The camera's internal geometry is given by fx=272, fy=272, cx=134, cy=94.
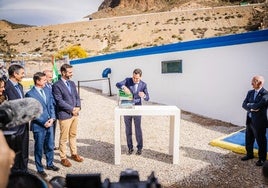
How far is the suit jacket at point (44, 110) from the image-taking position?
16.2ft

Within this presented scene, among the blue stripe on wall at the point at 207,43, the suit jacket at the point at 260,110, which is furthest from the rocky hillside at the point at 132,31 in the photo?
the suit jacket at the point at 260,110

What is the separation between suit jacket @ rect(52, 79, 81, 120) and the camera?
5.39 metres

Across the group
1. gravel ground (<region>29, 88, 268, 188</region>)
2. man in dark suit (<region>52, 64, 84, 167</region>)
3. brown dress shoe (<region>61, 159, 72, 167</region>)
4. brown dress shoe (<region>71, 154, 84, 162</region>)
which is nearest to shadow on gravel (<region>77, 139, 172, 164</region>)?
gravel ground (<region>29, 88, 268, 188</region>)

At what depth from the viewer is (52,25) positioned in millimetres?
76750

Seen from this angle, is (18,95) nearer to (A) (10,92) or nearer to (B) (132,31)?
(A) (10,92)

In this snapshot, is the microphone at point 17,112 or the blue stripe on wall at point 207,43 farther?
the blue stripe on wall at point 207,43

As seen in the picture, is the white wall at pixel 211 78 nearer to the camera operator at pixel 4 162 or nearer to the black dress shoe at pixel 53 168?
the black dress shoe at pixel 53 168

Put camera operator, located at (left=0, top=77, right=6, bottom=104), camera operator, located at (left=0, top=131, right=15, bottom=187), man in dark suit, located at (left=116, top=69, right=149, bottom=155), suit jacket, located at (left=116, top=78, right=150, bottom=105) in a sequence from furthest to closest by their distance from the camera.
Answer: suit jacket, located at (left=116, top=78, right=150, bottom=105) → man in dark suit, located at (left=116, top=69, right=149, bottom=155) → camera operator, located at (left=0, top=77, right=6, bottom=104) → camera operator, located at (left=0, top=131, right=15, bottom=187)

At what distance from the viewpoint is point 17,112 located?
117cm

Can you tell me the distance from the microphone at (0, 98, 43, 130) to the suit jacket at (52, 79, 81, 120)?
4.18m

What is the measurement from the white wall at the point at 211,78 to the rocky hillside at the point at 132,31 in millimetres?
43045

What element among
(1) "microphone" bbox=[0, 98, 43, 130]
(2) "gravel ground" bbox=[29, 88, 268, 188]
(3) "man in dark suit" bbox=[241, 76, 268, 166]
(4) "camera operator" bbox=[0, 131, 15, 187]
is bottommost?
(2) "gravel ground" bbox=[29, 88, 268, 188]

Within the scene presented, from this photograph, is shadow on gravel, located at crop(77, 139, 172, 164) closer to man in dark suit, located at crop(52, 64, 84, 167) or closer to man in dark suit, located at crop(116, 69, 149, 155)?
man in dark suit, located at crop(116, 69, 149, 155)

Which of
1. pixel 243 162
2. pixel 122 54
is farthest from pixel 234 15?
pixel 243 162
